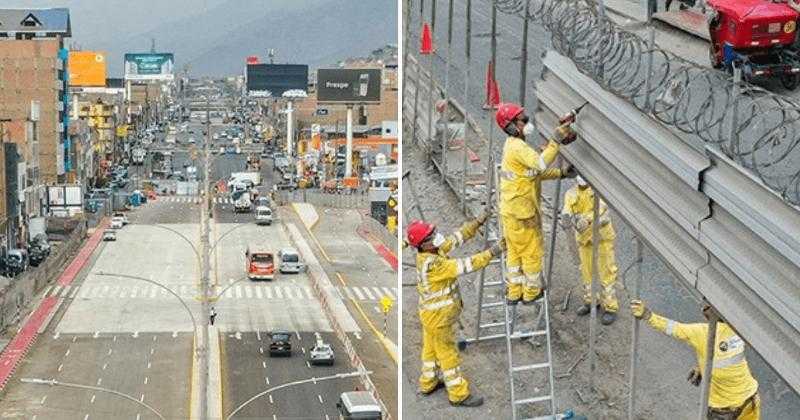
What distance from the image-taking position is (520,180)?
970cm

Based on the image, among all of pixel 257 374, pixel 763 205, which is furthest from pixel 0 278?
pixel 763 205

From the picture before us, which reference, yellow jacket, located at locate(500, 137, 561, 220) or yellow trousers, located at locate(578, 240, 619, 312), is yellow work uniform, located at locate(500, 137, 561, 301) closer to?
yellow jacket, located at locate(500, 137, 561, 220)

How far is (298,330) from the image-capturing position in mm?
43531

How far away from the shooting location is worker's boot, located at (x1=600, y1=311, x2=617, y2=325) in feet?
36.5

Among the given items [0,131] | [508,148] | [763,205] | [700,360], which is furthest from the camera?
[0,131]

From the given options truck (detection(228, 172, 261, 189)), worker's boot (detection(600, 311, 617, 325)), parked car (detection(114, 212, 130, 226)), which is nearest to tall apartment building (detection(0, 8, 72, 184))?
parked car (detection(114, 212, 130, 226))

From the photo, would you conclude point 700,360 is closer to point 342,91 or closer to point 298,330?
point 298,330

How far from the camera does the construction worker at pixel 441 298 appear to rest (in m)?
9.86

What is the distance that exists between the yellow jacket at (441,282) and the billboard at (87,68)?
454 feet

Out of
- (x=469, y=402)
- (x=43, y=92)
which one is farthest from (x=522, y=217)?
(x=43, y=92)

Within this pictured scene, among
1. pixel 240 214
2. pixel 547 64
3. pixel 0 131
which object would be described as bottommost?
pixel 240 214

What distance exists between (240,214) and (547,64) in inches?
2927

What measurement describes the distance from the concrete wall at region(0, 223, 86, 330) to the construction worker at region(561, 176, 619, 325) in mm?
34487

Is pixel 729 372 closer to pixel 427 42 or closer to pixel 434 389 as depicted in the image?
pixel 434 389
